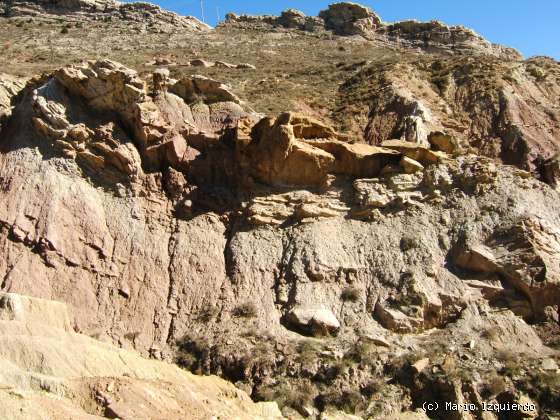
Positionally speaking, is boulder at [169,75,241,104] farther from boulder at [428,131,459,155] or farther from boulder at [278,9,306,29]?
boulder at [278,9,306,29]

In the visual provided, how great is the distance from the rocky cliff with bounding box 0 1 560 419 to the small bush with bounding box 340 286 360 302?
0.06 metres

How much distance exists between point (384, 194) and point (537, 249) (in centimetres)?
474

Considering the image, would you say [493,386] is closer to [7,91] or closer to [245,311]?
[245,311]

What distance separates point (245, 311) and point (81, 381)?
21.2ft

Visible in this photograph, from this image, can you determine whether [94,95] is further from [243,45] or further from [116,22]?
[116,22]

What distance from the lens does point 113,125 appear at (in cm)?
1920

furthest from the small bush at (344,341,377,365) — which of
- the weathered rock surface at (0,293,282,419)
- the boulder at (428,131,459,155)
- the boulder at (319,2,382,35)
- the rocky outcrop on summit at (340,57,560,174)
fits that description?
the boulder at (319,2,382,35)

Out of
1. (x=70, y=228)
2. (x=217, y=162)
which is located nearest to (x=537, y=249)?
(x=217, y=162)

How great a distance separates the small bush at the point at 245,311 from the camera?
16.2 metres

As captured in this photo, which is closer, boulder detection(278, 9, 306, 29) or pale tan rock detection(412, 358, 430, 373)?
pale tan rock detection(412, 358, 430, 373)

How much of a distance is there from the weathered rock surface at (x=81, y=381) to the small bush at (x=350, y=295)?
4.30 meters

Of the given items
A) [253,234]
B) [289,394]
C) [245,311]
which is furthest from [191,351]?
[253,234]

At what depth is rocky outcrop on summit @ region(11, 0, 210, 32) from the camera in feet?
149

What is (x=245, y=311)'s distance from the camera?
1634cm
